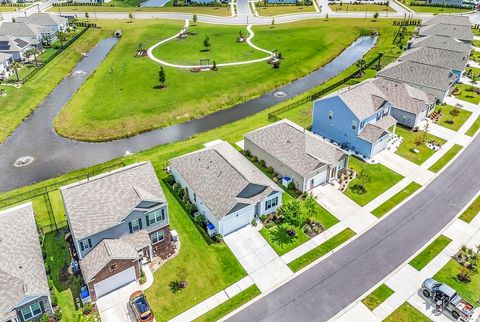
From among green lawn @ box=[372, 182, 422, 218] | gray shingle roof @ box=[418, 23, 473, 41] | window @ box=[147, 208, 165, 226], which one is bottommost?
green lawn @ box=[372, 182, 422, 218]

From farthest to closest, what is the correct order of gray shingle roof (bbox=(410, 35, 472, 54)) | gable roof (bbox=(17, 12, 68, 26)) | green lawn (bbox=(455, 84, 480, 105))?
gable roof (bbox=(17, 12, 68, 26))
gray shingle roof (bbox=(410, 35, 472, 54))
green lawn (bbox=(455, 84, 480, 105))

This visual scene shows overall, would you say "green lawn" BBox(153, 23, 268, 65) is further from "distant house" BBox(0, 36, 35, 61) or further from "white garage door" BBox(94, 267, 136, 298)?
"white garage door" BBox(94, 267, 136, 298)

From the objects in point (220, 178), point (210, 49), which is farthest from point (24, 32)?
point (220, 178)

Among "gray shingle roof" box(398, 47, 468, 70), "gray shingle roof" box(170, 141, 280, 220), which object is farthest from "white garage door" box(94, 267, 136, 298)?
"gray shingle roof" box(398, 47, 468, 70)

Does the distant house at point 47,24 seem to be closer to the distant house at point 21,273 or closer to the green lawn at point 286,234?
the distant house at point 21,273

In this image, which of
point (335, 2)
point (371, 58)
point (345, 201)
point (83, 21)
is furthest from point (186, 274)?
point (335, 2)

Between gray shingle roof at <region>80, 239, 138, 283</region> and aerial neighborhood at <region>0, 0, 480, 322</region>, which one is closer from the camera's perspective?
gray shingle roof at <region>80, 239, 138, 283</region>

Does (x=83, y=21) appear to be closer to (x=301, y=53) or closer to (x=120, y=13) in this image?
(x=120, y=13)

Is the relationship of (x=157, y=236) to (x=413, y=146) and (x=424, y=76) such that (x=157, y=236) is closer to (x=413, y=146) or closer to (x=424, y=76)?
(x=413, y=146)
